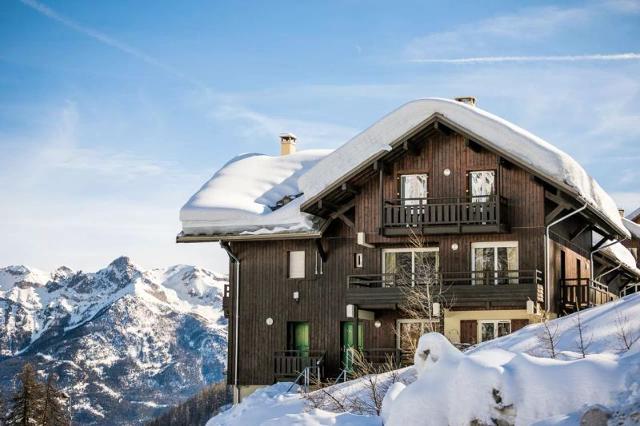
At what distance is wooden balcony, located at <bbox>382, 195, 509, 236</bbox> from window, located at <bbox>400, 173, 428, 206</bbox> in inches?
6.8

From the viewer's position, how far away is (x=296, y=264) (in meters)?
40.6

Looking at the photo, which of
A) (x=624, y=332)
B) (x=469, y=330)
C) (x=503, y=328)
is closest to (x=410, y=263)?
(x=469, y=330)

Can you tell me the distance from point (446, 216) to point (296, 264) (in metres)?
6.33

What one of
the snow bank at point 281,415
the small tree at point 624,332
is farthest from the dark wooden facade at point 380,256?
the small tree at point 624,332

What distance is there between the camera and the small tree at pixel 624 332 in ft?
79.2

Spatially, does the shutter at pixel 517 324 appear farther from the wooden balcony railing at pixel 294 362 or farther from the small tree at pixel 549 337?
the small tree at pixel 549 337

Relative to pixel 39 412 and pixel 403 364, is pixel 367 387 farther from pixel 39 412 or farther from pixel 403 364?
pixel 39 412

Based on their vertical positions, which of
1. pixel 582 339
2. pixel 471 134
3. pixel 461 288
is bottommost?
pixel 582 339

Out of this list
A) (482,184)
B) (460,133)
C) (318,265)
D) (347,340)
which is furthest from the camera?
(318,265)

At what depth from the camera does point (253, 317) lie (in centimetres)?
4078

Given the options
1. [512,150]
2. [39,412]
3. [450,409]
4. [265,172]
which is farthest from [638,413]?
[39,412]

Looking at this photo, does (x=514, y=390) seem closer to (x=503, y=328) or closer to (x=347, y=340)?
(x=503, y=328)

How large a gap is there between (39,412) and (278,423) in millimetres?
50227

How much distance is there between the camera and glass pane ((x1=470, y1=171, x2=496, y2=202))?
37312 millimetres
